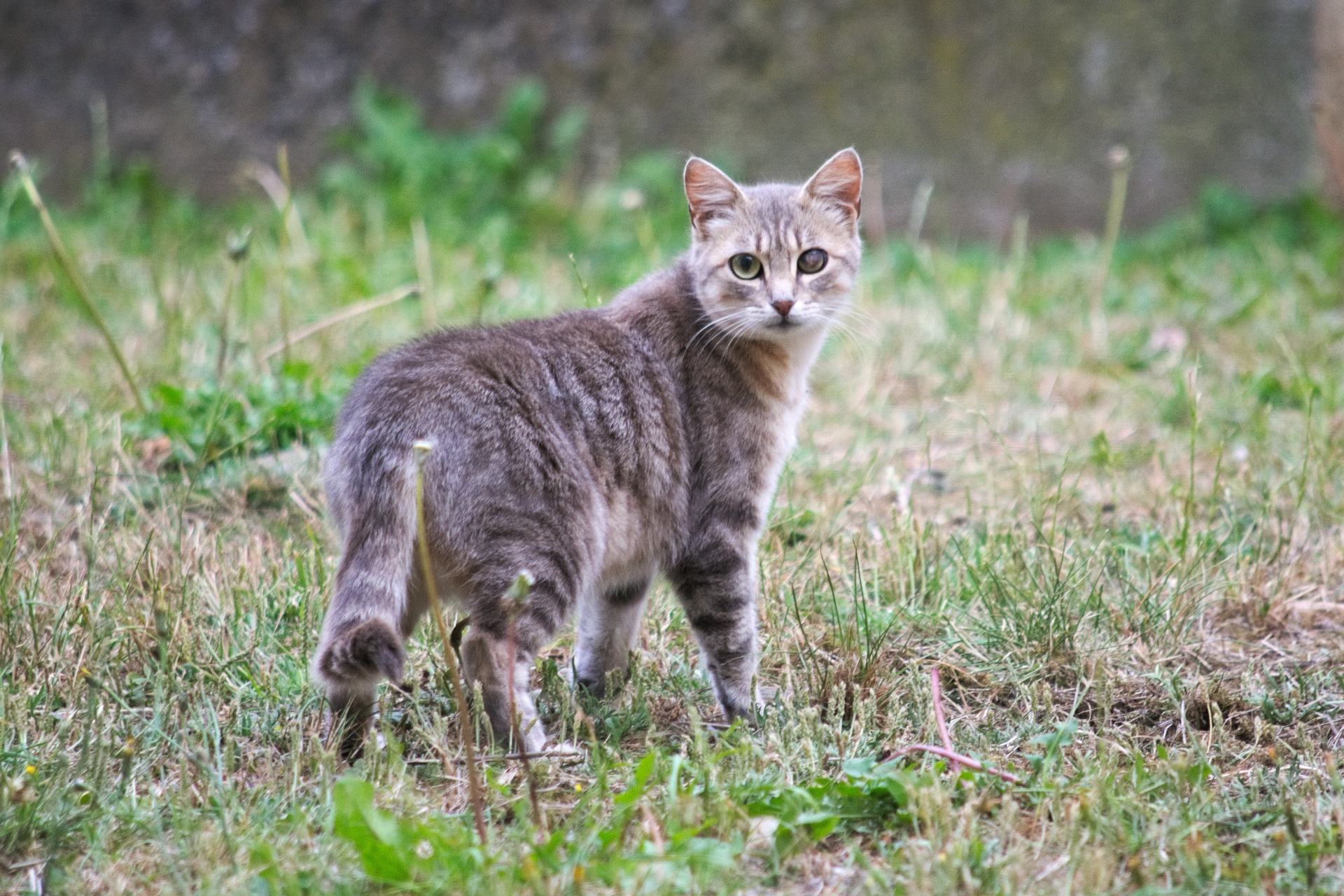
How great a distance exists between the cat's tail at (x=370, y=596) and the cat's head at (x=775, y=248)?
0.98m

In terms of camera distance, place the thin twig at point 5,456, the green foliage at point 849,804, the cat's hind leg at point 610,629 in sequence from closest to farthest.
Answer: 1. the green foliage at point 849,804
2. the cat's hind leg at point 610,629
3. the thin twig at point 5,456

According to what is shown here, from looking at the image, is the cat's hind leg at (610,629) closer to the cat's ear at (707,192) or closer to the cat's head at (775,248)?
the cat's head at (775,248)

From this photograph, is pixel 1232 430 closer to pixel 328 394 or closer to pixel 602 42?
pixel 328 394

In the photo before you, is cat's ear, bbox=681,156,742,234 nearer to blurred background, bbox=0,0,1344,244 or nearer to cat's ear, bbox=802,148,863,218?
cat's ear, bbox=802,148,863,218

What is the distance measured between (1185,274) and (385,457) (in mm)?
4795

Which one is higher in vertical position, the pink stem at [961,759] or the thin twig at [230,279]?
the thin twig at [230,279]

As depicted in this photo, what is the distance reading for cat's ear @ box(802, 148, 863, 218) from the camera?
10.7 feet

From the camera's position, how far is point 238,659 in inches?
106

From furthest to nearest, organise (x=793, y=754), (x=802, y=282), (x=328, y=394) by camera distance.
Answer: (x=328, y=394) → (x=802, y=282) → (x=793, y=754)

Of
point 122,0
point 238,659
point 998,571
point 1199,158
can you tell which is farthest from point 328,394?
point 1199,158

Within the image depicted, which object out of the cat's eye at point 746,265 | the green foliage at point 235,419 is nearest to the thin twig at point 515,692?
the cat's eye at point 746,265

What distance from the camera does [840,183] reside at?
332cm

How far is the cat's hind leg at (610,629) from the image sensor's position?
2971 millimetres

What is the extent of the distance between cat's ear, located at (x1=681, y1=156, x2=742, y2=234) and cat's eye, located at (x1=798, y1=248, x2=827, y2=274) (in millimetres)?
231
